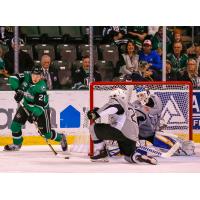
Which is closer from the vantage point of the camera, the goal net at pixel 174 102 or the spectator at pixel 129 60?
the goal net at pixel 174 102

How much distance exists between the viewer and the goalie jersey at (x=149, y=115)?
8.18 meters

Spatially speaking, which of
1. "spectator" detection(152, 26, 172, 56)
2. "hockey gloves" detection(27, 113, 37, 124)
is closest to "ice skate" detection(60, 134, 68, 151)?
"hockey gloves" detection(27, 113, 37, 124)

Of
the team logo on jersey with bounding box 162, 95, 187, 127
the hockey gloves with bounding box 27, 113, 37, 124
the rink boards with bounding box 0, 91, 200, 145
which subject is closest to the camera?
Answer: the hockey gloves with bounding box 27, 113, 37, 124

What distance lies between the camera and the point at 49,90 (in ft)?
30.1

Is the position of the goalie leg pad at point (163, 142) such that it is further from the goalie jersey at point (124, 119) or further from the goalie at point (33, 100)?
the goalie at point (33, 100)

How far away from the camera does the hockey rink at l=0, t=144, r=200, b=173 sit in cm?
755

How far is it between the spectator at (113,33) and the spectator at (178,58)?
668 mm

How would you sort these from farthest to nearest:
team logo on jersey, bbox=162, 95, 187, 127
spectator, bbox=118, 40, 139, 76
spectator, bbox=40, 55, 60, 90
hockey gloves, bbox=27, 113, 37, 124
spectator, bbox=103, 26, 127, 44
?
spectator, bbox=103, 26, 127, 44 → spectator, bbox=118, 40, 139, 76 → spectator, bbox=40, 55, 60, 90 → team logo on jersey, bbox=162, 95, 187, 127 → hockey gloves, bbox=27, 113, 37, 124

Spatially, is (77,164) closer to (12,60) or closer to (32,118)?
(32,118)

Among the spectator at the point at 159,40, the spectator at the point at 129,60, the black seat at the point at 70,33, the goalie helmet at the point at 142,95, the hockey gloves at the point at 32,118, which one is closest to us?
the goalie helmet at the point at 142,95

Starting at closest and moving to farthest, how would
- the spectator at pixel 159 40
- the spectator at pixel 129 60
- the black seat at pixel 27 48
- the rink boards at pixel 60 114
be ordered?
the rink boards at pixel 60 114 → the spectator at pixel 129 60 → the spectator at pixel 159 40 → the black seat at pixel 27 48

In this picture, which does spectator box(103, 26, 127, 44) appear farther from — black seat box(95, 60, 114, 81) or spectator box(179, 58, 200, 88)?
spectator box(179, 58, 200, 88)

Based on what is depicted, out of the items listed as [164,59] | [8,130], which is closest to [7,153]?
[8,130]

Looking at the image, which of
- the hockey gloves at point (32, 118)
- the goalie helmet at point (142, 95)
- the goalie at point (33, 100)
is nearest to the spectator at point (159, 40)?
the goalie helmet at point (142, 95)
